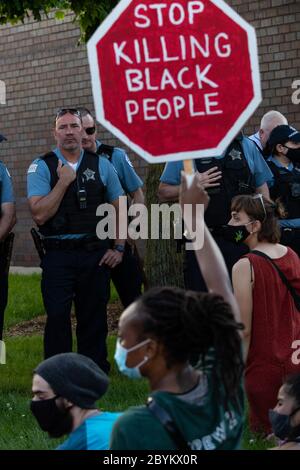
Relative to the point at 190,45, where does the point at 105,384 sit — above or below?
below

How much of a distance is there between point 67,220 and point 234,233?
4.59 feet

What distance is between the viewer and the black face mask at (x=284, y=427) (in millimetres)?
4223

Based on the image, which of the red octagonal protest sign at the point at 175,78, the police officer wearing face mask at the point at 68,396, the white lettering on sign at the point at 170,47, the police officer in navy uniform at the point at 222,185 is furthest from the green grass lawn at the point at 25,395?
the white lettering on sign at the point at 170,47

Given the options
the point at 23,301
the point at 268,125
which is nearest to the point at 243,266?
the point at 268,125

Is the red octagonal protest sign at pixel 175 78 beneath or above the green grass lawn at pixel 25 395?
above

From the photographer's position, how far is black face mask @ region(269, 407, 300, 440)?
4.22 metres

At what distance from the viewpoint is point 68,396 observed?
11.5 feet

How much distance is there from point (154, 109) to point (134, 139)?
13 centimetres

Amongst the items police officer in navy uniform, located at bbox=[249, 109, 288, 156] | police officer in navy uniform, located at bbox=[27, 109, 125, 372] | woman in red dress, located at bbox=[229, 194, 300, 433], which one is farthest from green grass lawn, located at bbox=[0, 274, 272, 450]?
police officer in navy uniform, located at bbox=[249, 109, 288, 156]

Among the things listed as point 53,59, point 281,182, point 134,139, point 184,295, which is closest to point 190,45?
point 134,139

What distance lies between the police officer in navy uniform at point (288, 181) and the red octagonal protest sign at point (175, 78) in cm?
342

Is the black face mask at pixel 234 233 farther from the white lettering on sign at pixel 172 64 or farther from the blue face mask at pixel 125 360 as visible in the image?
the blue face mask at pixel 125 360

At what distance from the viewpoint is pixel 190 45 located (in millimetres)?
3076
